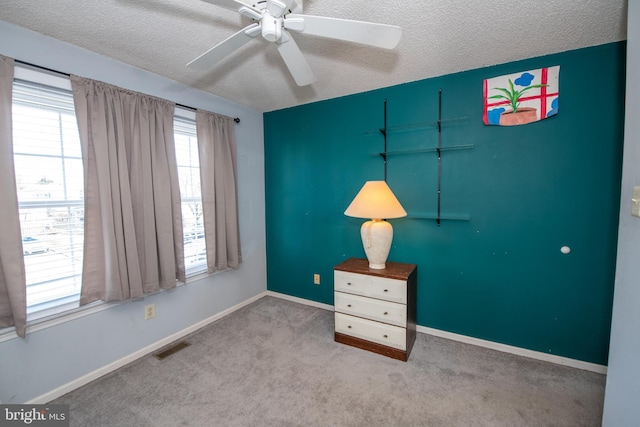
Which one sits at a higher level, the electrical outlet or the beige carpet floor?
the electrical outlet

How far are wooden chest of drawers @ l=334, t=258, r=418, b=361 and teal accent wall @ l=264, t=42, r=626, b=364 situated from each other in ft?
1.36

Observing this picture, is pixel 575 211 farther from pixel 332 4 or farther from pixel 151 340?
pixel 151 340

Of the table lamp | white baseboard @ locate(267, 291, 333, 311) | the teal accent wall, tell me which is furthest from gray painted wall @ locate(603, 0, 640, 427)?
white baseboard @ locate(267, 291, 333, 311)

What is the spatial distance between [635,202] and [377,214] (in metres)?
1.24

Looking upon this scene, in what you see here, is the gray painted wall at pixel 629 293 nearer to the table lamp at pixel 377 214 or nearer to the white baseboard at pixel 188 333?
the white baseboard at pixel 188 333

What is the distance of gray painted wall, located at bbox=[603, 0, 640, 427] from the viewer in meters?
0.94

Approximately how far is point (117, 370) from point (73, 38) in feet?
7.39

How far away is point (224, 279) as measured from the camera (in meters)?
2.72

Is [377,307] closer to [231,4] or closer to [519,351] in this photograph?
[519,351]

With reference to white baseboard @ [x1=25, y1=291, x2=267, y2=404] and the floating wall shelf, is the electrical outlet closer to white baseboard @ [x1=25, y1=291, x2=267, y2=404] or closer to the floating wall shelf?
white baseboard @ [x1=25, y1=291, x2=267, y2=404]

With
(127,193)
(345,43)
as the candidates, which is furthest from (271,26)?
(127,193)

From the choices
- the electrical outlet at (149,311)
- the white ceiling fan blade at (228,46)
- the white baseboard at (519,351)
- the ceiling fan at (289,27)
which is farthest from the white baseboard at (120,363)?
the ceiling fan at (289,27)

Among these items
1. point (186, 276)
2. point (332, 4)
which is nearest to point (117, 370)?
point (186, 276)

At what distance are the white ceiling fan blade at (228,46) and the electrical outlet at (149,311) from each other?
1847 millimetres
